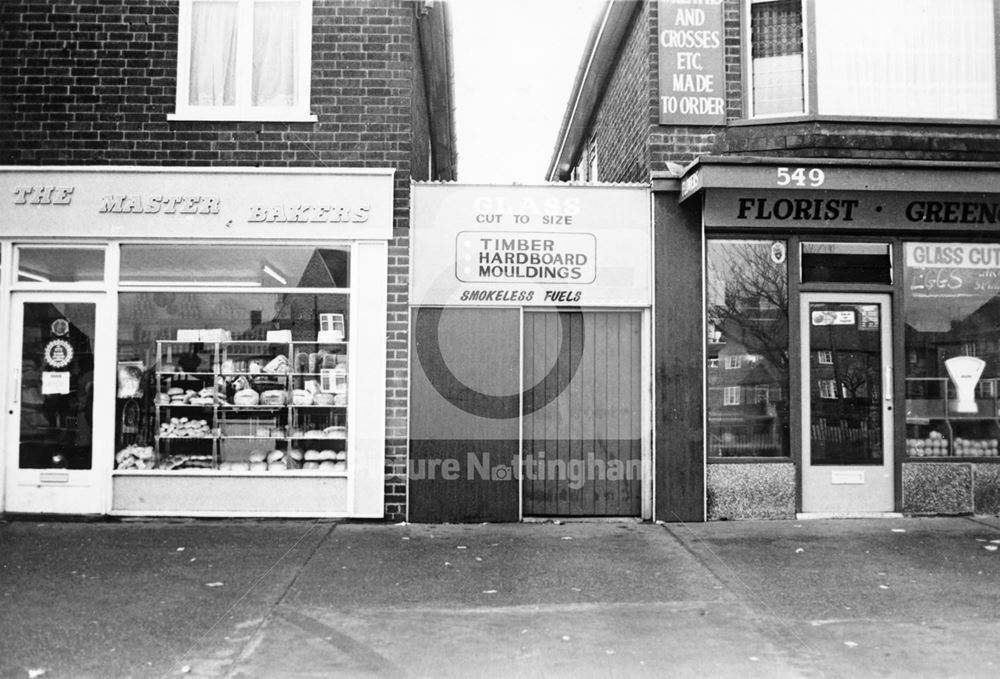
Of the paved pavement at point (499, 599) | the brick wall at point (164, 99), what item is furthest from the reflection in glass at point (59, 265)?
the paved pavement at point (499, 599)

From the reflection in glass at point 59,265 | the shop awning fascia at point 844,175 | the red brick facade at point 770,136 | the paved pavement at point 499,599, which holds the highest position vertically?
the red brick facade at point 770,136

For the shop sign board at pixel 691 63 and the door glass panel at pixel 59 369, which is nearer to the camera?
the door glass panel at pixel 59 369

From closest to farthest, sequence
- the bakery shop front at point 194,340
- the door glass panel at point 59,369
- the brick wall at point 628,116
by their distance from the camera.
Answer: the bakery shop front at point 194,340
the door glass panel at point 59,369
the brick wall at point 628,116

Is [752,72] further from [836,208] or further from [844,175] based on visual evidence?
[836,208]

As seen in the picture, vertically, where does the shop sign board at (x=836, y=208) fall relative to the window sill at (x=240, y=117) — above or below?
below

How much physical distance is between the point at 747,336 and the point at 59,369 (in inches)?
277

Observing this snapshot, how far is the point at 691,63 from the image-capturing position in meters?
8.45

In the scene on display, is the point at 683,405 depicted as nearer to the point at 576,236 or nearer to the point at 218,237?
the point at 576,236

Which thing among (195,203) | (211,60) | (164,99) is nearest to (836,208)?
(195,203)

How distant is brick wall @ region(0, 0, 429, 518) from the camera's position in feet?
26.7

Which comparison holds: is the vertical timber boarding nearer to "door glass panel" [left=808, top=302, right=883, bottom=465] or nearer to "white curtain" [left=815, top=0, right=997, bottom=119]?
"door glass panel" [left=808, top=302, right=883, bottom=465]

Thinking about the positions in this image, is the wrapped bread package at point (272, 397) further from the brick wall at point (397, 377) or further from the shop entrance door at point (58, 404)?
the shop entrance door at point (58, 404)

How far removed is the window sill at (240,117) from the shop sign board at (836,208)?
→ 4.19m

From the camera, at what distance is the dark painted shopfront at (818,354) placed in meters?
8.13
